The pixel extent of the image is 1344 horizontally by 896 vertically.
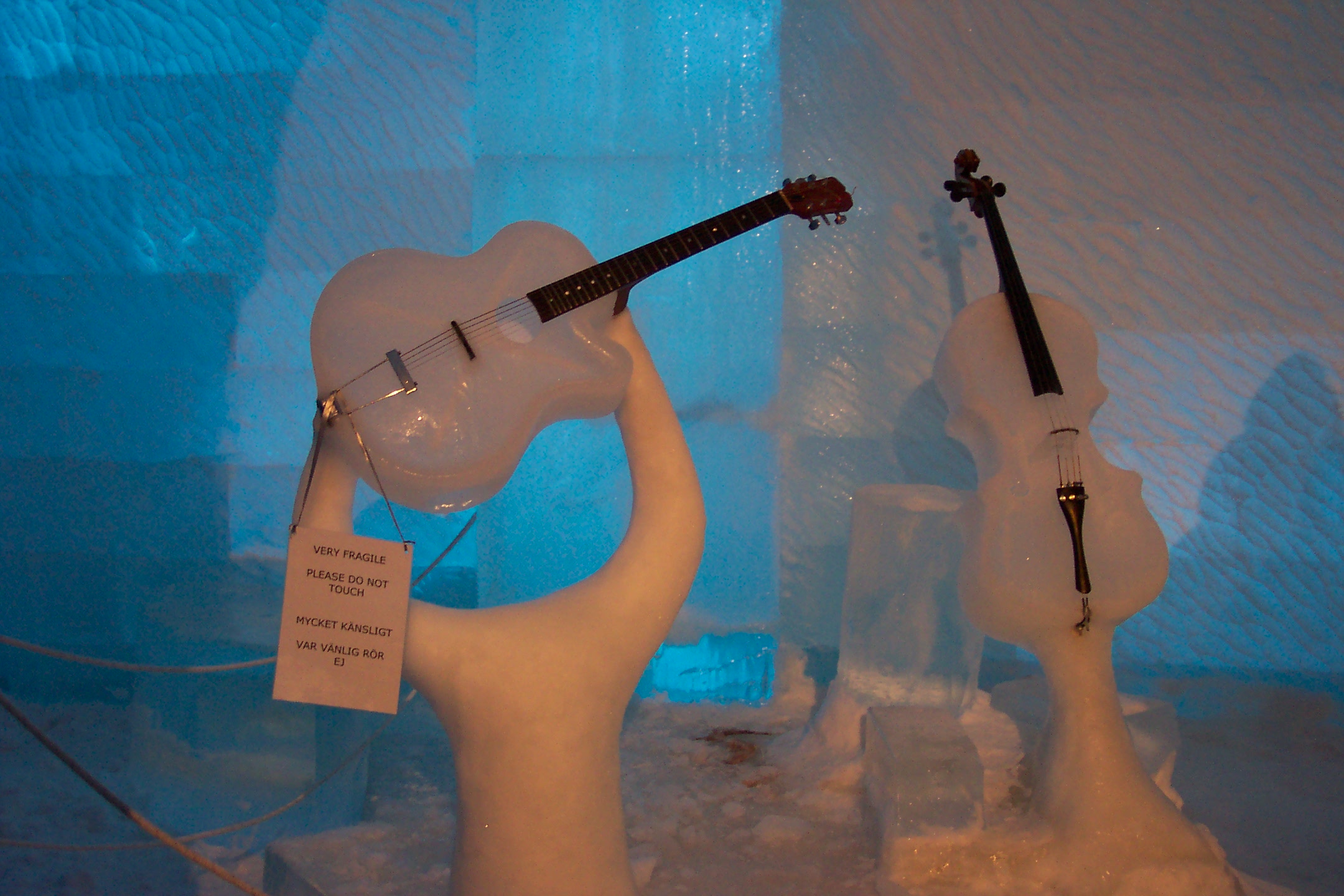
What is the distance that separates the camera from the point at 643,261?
128 centimetres

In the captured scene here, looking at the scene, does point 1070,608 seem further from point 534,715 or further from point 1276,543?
point 1276,543

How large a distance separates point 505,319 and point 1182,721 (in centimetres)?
194

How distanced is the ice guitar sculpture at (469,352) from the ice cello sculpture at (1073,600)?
62cm

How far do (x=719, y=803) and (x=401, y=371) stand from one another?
3.52ft

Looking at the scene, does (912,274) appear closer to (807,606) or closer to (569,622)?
(807,606)

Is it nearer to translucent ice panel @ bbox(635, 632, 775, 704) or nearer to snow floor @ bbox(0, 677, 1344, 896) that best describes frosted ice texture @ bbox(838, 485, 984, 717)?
snow floor @ bbox(0, 677, 1344, 896)

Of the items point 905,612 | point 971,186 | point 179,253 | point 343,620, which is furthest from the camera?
point 179,253

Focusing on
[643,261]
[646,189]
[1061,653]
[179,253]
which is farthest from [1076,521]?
[179,253]

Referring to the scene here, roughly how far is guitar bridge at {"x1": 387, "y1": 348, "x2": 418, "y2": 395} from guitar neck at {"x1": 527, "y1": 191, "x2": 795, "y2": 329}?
7.7 inches

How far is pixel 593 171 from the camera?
7.47 feet

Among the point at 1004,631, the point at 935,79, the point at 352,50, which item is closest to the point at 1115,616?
the point at 1004,631

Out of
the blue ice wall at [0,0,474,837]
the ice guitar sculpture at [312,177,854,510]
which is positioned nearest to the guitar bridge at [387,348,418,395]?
the ice guitar sculpture at [312,177,854,510]

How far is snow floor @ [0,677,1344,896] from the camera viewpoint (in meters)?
1.51

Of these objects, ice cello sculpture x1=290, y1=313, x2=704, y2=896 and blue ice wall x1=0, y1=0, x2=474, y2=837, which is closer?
ice cello sculpture x1=290, y1=313, x2=704, y2=896
